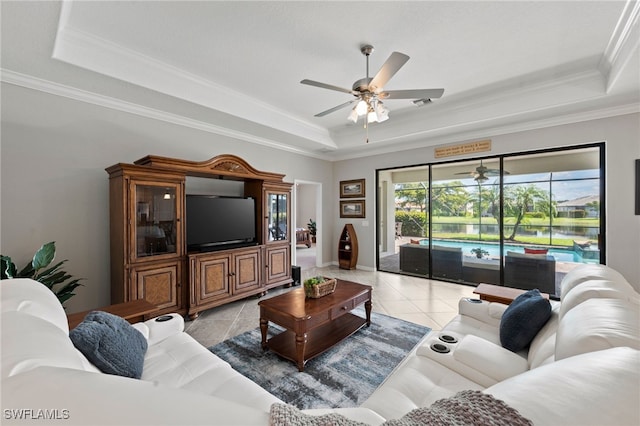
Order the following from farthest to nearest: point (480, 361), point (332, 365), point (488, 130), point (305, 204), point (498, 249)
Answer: point (305, 204) < point (498, 249) < point (488, 130) < point (332, 365) < point (480, 361)

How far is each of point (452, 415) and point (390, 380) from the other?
1025 millimetres

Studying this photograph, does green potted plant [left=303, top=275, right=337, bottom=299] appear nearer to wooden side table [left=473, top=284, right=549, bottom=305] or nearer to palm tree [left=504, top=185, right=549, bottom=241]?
wooden side table [left=473, top=284, right=549, bottom=305]

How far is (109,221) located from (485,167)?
5.80 meters

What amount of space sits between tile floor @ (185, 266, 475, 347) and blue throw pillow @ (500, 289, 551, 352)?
1.34 m

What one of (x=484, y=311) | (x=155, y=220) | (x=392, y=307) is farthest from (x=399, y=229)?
(x=155, y=220)

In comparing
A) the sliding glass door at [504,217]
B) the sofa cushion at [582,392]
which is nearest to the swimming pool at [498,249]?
the sliding glass door at [504,217]

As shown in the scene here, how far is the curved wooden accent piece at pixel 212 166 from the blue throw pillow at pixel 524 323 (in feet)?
11.6

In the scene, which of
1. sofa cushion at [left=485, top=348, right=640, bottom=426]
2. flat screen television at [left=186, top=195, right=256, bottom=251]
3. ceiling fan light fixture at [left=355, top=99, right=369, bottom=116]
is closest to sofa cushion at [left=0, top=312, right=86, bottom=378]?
sofa cushion at [left=485, top=348, right=640, bottom=426]

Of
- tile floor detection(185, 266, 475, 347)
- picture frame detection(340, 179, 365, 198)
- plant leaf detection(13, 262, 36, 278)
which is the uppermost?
picture frame detection(340, 179, 365, 198)

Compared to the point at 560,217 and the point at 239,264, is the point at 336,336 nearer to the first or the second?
the point at 239,264

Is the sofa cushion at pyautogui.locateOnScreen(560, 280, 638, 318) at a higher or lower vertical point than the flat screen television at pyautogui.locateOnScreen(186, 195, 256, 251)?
lower

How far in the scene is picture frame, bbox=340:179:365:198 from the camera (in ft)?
19.5

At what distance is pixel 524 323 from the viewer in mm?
1650

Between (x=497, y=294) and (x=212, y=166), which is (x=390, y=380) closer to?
(x=497, y=294)
